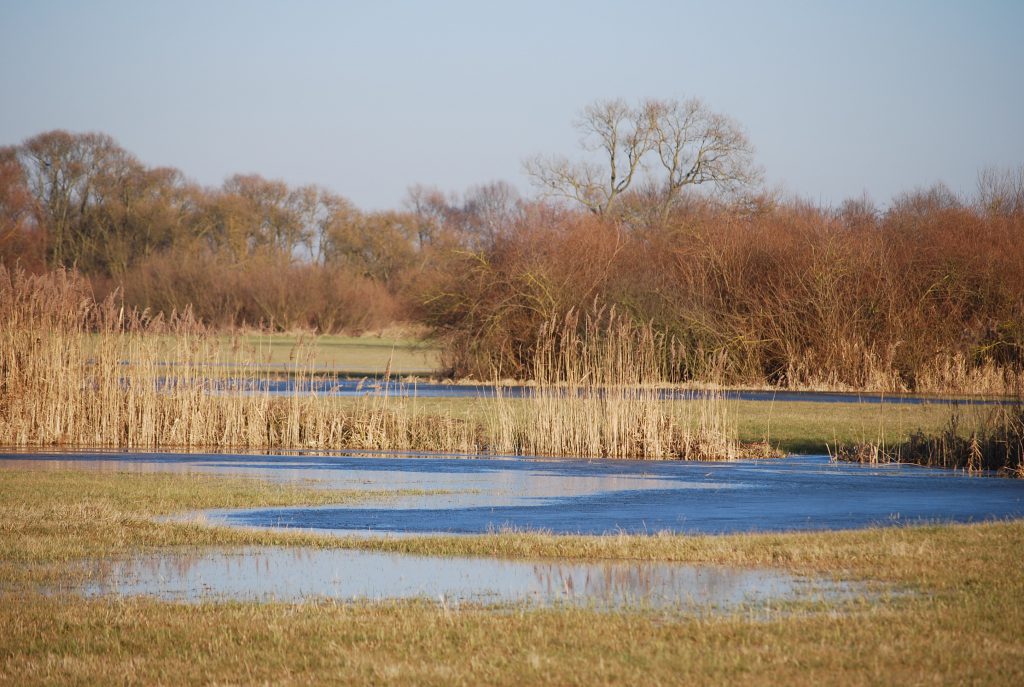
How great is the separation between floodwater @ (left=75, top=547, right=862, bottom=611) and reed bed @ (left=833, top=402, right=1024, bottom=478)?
34.7ft

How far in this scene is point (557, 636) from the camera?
829 cm

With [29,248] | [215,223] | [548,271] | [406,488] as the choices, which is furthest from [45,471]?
[215,223]

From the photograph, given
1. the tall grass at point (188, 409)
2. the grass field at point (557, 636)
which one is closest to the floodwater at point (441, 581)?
the grass field at point (557, 636)

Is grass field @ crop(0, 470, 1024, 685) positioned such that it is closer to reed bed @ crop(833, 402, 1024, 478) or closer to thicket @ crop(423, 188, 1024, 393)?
reed bed @ crop(833, 402, 1024, 478)

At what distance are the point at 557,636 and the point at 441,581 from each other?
2423 mm

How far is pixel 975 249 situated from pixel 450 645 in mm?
33137

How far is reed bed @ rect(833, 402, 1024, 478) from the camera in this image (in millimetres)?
19844

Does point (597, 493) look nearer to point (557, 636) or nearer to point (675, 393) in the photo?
point (557, 636)

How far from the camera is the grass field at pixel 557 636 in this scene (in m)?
7.45

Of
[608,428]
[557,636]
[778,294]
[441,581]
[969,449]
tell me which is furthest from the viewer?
[778,294]

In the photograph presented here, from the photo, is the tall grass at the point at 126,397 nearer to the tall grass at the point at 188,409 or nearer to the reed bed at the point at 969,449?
the tall grass at the point at 188,409

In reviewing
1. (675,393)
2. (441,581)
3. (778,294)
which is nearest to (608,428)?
(675,393)

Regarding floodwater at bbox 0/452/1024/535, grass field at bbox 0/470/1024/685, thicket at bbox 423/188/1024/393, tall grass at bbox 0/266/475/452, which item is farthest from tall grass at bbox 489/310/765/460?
thicket at bbox 423/188/1024/393

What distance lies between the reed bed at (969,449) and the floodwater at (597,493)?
60 centimetres
